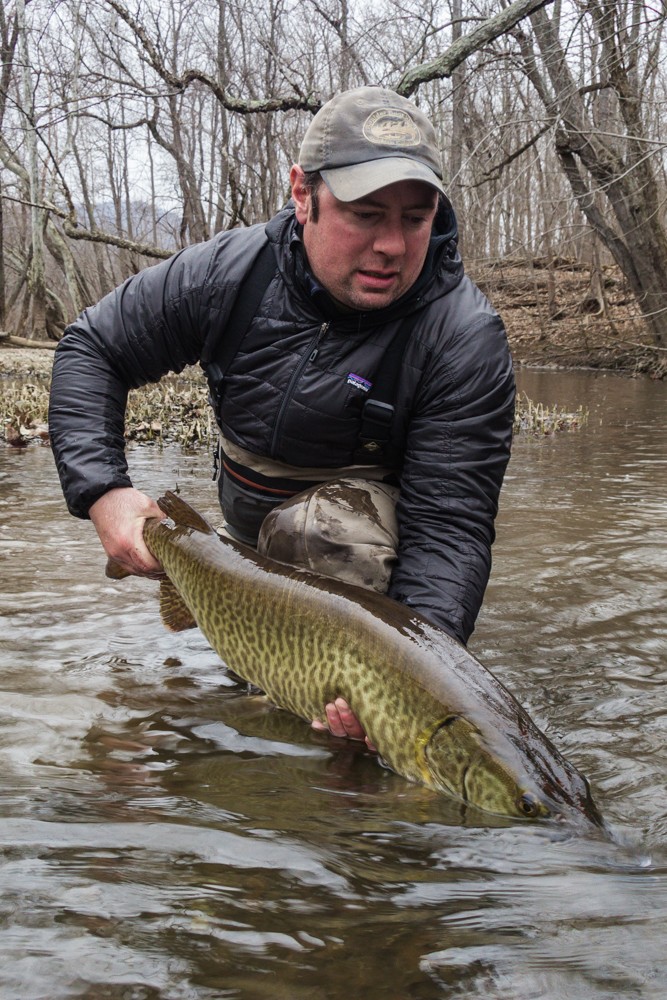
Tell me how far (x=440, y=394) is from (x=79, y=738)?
4.89 feet

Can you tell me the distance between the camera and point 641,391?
42.4ft

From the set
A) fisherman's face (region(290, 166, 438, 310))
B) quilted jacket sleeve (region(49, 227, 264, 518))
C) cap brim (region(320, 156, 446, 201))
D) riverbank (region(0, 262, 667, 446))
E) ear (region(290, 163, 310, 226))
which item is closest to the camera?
cap brim (region(320, 156, 446, 201))

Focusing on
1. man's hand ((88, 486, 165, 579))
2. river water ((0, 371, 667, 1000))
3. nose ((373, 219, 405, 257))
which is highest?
nose ((373, 219, 405, 257))

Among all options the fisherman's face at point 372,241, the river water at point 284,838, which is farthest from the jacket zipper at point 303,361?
the river water at point 284,838

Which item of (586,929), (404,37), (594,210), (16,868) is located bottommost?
A: (586,929)

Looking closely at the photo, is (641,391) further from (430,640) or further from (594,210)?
(430,640)

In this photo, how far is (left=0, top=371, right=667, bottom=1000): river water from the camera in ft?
4.66

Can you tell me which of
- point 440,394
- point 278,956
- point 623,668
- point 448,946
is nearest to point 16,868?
point 278,956

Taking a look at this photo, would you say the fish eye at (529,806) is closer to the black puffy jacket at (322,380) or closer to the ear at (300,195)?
the black puffy jacket at (322,380)

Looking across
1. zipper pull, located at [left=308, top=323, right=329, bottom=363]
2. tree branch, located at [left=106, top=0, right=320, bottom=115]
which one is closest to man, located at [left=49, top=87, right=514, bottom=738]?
zipper pull, located at [left=308, top=323, right=329, bottom=363]

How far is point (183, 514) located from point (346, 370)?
0.70 meters

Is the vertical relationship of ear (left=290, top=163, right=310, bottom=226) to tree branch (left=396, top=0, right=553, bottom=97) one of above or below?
below

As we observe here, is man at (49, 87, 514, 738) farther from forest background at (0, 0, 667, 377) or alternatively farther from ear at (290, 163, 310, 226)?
forest background at (0, 0, 667, 377)

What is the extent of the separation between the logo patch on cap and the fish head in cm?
170
